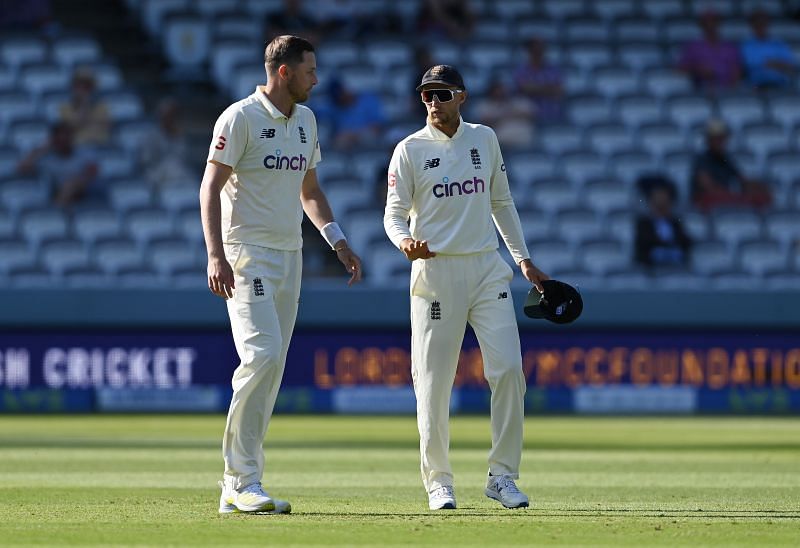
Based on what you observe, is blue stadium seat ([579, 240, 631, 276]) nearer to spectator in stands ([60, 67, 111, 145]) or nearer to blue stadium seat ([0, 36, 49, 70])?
spectator in stands ([60, 67, 111, 145])

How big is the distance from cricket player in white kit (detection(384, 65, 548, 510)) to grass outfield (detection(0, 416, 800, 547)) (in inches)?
14.9

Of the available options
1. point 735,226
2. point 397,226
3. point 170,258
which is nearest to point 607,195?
point 735,226

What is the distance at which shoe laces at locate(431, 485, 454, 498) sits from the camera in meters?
7.18

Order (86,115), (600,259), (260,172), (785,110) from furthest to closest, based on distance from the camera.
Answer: (785,110)
(86,115)
(600,259)
(260,172)

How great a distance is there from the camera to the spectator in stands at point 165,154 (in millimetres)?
18328

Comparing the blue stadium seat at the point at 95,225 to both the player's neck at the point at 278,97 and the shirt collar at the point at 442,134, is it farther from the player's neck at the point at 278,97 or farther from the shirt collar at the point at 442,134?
the player's neck at the point at 278,97

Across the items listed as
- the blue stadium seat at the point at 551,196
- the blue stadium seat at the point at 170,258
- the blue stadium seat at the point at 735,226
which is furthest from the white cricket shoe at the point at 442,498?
the blue stadium seat at the point at 735,226

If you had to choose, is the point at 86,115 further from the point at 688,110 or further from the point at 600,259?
the point at 688,110

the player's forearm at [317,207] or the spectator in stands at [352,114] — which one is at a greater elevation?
the spectator in stands at [352,114]

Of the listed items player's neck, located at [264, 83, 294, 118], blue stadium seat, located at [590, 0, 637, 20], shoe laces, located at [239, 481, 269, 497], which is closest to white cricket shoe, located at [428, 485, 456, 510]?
shoe laces, located at [239, 481, 269, 497]

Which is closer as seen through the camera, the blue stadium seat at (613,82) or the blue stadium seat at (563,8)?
the blue stadium seat at (613,82)

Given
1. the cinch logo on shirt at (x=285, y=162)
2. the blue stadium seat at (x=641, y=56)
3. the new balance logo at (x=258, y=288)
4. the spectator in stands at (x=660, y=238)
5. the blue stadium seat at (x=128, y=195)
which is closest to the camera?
the new balance logo at (x=258, y=288)

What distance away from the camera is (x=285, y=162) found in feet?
23.3

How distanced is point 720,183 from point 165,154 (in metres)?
6.27
